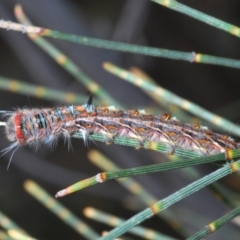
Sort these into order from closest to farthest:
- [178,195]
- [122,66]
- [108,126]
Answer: [178,195], [108,126], [122,66]

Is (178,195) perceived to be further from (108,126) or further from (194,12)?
(108,126)

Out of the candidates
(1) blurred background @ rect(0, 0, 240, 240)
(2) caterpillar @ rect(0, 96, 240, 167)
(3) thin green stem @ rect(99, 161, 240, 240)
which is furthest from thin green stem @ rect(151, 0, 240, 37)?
(1) blurred background @ rect(0, 0, 240, 240)

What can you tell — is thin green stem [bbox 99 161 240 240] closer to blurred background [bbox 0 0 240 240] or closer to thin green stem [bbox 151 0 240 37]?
thin green stem [bbox 151 0 240 37]

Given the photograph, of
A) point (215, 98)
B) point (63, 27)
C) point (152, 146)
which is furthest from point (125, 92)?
point (152, 146)

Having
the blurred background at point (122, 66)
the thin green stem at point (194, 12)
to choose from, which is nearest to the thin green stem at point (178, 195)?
the thin green stem at point (194, 12)

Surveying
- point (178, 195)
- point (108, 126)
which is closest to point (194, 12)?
point (178, 195)

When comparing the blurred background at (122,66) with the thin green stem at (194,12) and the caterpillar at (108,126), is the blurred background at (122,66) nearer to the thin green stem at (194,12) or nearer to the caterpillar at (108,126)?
the caterpillar at (108,126)

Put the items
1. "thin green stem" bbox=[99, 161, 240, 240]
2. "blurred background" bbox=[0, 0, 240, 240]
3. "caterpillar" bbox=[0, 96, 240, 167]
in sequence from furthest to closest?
"blurred background" bbox=[0, 0, 240, 240]
"caterpillar" bbox=[0, 96, 240, 167]
"thin green stem" bbox=[99, 161, 240, 240]

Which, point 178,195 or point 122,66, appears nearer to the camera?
point 178,195
